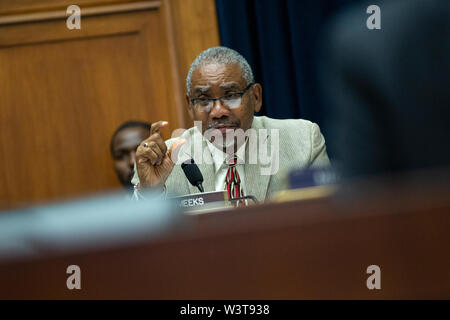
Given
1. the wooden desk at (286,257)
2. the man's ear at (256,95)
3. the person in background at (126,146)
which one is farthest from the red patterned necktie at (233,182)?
the wooden desk at (286,257)

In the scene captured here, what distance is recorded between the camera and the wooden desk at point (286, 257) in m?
0.50

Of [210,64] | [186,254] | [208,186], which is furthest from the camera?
[210,64]

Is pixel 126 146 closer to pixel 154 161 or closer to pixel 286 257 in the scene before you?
pixel 154 161

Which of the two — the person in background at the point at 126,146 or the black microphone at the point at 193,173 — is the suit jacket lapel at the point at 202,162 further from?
the person in background at the point at 126,146

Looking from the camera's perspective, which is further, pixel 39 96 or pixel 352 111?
pixel 39 96

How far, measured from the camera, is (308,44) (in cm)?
314

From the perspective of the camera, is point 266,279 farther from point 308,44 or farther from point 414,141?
point 308,44

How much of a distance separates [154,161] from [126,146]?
51.5 inches

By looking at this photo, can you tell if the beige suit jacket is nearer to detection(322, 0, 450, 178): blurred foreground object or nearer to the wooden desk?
detection(322, 0, 450, 178): blurred foreground object

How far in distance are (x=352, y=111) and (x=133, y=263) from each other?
0.35 m

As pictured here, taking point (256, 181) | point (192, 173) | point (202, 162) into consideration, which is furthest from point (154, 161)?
point (256, 181)

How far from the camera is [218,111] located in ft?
6.82

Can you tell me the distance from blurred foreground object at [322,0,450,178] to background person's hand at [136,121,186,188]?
1106 millimetres

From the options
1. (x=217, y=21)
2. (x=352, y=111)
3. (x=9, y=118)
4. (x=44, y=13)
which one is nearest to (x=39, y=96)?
(x=9, y=118)
